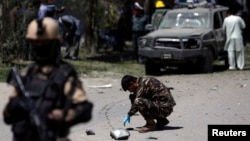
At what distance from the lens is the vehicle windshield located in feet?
57.9

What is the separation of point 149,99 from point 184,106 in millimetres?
2770

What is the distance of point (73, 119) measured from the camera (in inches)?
170

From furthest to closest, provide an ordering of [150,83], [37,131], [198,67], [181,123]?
[198,67], [181,123], [150,83], [37,131]

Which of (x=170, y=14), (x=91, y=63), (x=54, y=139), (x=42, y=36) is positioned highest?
(x=42, y=36)

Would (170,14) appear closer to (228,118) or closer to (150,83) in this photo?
(228,118)

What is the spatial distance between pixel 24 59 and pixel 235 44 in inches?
219

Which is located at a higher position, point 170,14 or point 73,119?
point 73,119

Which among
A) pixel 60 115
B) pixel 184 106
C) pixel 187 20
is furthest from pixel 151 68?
pixel 60 115

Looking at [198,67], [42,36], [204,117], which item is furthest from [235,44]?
[42,36]

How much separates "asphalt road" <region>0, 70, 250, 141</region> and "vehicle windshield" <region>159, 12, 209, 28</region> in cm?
145

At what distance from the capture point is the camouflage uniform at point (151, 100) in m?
9.02

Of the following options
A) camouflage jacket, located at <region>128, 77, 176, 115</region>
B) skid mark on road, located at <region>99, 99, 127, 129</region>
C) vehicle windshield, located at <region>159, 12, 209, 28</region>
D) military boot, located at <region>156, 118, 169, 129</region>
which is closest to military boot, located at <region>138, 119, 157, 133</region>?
military boot, located at <region>156, 118, 169, 129</region>

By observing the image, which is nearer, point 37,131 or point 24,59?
point 37,131

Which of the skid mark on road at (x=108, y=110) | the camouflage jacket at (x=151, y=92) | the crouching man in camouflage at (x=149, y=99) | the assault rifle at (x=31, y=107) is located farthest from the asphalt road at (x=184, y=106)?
the assault rifle at (x=31, y=107)
